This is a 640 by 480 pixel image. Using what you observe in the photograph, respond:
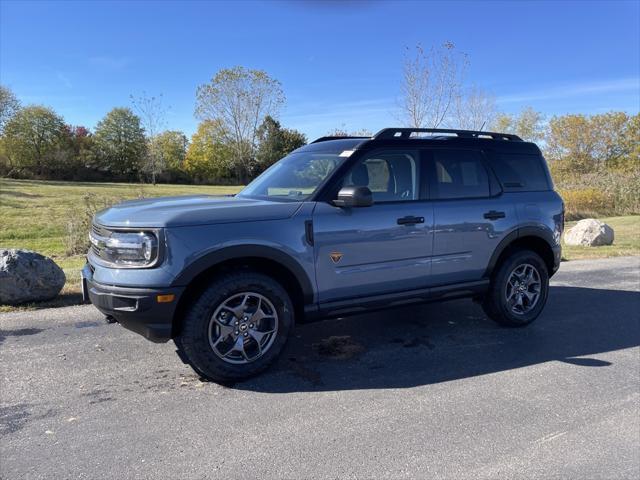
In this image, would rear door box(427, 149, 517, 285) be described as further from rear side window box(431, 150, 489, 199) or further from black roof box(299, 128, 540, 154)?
black roof box(299, 128, 540, 154)

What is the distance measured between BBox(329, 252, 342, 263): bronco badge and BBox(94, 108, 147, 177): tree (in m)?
56.8

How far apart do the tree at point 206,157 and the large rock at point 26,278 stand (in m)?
49.5

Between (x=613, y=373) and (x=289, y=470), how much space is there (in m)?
3.07

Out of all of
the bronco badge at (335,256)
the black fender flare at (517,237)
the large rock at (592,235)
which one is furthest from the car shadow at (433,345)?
the large rock at (592,235)

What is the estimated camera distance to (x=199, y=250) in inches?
143

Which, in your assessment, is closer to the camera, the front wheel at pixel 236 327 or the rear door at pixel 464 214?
the front wheel at pixel 236 327

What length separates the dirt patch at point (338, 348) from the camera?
14.8ft

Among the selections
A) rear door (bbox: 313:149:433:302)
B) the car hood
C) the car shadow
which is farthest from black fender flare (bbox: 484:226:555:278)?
the car hood

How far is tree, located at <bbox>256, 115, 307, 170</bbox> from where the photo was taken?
5031 cm

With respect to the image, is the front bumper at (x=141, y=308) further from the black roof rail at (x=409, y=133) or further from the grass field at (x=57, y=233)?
the grass field at (x=57, y=233)

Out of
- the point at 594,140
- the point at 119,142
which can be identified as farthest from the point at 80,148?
the point at 594,140

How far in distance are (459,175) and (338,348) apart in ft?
6.96

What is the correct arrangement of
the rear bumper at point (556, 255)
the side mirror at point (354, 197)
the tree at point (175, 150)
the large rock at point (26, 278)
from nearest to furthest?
the side mirror at point (354, 197) < the rear bumper at point (556, 255) < the large rock at point (26, 278) < the tree at point (175, 150)

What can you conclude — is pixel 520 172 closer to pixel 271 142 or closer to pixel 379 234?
pixel 379 234
